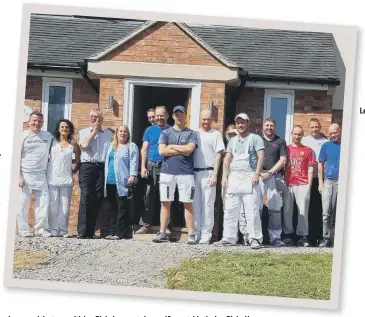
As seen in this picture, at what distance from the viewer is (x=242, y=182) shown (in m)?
13.5

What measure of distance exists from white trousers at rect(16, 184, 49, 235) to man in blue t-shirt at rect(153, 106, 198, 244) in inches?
52.7

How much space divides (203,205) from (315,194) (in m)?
1.31

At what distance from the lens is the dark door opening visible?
1352cm

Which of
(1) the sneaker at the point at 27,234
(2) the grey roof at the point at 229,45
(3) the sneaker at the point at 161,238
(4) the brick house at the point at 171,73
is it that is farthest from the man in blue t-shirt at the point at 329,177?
(1) the sneaker at the point at 27,234

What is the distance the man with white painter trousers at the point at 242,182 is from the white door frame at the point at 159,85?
513 mm

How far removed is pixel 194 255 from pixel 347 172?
197cm

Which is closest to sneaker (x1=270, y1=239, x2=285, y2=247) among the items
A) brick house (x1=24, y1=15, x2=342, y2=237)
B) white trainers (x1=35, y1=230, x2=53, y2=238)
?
brick house (x1=24, y1=15, x2=342, y2=237)

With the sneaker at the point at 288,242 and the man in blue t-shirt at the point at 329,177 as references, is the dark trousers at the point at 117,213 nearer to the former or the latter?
the sneaker at the point at 288,242

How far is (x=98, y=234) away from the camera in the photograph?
1362 cm

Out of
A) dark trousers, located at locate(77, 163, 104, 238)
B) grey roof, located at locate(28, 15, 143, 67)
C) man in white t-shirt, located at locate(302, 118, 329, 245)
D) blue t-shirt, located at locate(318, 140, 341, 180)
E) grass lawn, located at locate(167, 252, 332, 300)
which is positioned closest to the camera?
grass lawn, located at locate(167, 252, 332, 300)

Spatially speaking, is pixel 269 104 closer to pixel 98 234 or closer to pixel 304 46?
pixel 304 46

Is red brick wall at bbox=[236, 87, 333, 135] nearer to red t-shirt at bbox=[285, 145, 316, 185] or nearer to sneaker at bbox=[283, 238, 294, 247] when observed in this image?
red t-shirt at bbox=[285, 145, 316, 185]

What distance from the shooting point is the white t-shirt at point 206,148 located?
13.5 meters

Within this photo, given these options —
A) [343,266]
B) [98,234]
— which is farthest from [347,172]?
[98,234]
